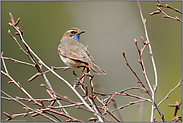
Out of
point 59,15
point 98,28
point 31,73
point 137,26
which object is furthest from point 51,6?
point 137,26

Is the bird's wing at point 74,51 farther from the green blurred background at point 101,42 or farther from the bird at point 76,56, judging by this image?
the green blurred background at point 101,42

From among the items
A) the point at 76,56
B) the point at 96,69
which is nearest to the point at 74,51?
the point at 76,56

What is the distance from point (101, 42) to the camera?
13.8 metres

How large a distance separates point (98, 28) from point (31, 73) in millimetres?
5379

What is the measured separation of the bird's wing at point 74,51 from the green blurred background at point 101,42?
5.60 m

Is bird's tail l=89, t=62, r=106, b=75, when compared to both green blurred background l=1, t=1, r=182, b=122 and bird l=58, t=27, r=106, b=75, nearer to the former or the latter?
bird l=58, t=27, r=106, b=75

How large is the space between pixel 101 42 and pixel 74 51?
9104 mm

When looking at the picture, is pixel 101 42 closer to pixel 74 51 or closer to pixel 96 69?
pixel 74 51

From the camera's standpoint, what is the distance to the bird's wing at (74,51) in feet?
14.8

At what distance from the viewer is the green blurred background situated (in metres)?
10.5

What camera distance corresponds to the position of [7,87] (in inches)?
396

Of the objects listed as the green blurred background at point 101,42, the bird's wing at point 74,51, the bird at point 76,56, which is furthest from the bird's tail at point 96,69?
the green blurred background at point 101,42

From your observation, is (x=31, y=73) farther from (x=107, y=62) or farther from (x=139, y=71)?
(x=139, y=71)

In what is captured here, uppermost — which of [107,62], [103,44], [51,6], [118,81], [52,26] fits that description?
[51,6]
